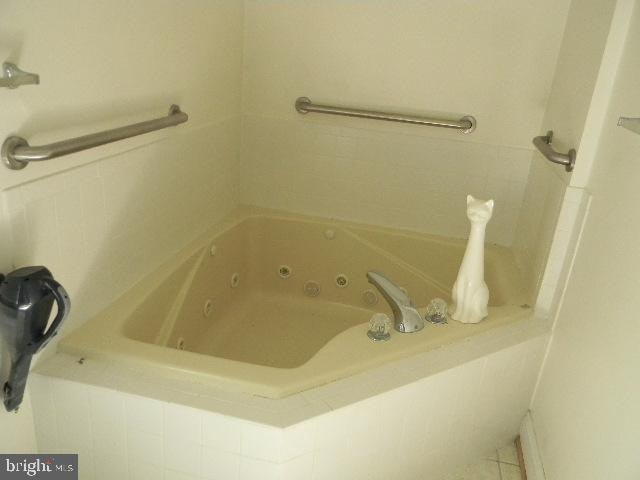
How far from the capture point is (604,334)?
1.17 m

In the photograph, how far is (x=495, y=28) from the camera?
1830 mm

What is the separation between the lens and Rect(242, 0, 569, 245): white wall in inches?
73.0

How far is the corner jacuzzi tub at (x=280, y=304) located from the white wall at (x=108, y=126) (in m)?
0.10

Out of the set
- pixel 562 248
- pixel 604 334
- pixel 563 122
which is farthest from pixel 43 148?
pixel 563 122

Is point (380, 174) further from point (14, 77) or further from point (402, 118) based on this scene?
point (14, 77)

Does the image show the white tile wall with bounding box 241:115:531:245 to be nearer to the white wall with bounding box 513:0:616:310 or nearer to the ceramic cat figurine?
the white wall with bounding box 513:0:616:310

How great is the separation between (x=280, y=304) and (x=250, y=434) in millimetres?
1113

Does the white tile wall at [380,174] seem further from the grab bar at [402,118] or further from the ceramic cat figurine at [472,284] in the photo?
the ceramic cat figurine at [472,284]

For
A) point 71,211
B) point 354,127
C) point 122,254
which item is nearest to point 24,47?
point 71,211

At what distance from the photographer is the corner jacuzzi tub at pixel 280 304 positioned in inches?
47.1

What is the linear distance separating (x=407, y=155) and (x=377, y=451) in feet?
3.77

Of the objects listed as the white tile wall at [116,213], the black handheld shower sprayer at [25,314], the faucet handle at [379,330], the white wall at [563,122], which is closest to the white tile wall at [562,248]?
the white wall at [563,122]

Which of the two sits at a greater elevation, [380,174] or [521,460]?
[380,174]

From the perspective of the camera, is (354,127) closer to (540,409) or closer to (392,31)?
(392,31)
